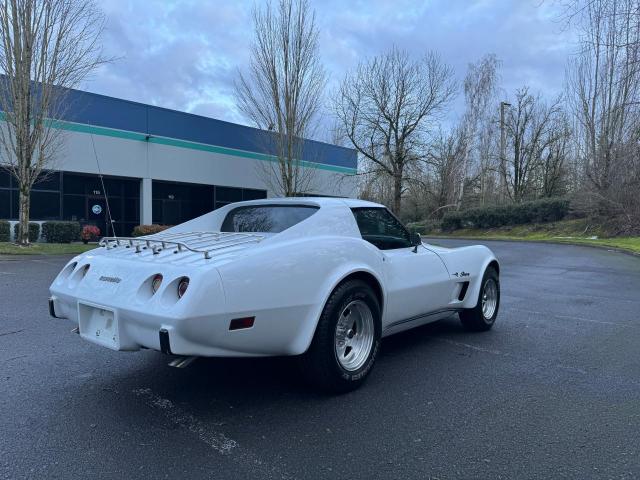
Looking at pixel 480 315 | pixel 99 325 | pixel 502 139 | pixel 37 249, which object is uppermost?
pixel 502 139

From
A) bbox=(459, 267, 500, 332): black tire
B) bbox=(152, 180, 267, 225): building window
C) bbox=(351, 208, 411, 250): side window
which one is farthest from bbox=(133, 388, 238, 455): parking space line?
bbox=(152, 180, 267, 225): building window

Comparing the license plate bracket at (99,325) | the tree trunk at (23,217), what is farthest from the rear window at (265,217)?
the tree trunk at (23,217)

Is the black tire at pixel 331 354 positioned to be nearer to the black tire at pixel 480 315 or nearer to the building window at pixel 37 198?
the black tire at pixel 480 315

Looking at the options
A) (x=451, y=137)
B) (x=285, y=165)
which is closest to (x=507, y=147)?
(x=451, y=137)

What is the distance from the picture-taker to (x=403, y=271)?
445 cm

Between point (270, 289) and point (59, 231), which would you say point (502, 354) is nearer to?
point (270, 289)

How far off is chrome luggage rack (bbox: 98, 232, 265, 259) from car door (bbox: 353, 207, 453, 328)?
3.75 feet

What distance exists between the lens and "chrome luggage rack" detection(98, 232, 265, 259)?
3.51 metres

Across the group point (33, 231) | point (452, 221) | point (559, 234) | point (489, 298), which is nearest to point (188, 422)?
point (489, 298)

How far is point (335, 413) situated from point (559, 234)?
29.1 metres

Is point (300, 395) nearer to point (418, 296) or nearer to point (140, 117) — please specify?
point (418, 296)

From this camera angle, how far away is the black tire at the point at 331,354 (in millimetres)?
3527

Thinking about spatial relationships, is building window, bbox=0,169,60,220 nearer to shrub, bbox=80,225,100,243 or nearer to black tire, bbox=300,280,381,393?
shrub, bbox=80,225,100,243

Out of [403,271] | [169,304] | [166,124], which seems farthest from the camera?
[166,124]
